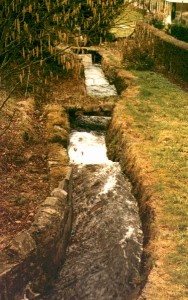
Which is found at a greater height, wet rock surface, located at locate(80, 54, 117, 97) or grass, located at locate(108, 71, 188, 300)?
grass, located at locate(108, 71, 188, 300)

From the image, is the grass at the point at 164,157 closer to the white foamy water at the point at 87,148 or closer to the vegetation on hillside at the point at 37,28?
the white foamy water at the point at 87,148

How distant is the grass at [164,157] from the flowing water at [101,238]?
2.04ft

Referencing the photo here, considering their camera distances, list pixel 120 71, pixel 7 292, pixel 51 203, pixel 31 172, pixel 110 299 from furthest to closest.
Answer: pixel 120 71 → pixel 31 172 → pixel 51 203 → pixel 110 299 → pixel 7 292

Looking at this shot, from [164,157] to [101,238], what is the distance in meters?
2.66

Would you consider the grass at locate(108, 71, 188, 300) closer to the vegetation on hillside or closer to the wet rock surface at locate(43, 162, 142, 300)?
the wet rock surface at locate(43, 162, 142, 300)

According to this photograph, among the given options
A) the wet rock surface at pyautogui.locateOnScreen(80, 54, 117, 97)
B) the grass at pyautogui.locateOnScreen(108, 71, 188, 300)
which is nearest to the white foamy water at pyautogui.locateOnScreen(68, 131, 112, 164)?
the grass at pyautogui.locateOnScreen(108, 71, 188, 300)

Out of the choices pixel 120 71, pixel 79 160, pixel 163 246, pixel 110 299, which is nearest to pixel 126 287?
pixel 110 299

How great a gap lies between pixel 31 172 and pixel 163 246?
325 centimetres

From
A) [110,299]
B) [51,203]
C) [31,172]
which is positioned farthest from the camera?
[31,172]

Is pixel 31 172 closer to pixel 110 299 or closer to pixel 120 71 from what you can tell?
pixel 110 299

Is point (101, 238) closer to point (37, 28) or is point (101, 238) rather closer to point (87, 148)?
point (87, 148)

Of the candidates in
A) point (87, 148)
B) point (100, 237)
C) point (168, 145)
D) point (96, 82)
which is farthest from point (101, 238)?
point (96, 82)

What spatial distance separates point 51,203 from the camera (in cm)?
702

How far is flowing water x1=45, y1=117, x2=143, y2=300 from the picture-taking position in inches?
264
